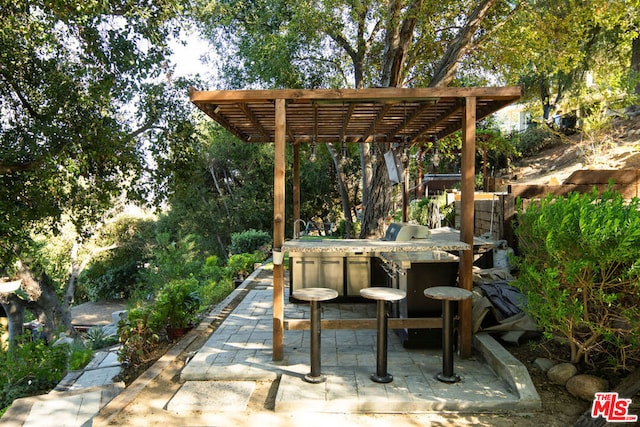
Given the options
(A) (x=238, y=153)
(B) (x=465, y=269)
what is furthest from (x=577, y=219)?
(A) (x=238, y=153)

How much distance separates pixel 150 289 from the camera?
15094 mm

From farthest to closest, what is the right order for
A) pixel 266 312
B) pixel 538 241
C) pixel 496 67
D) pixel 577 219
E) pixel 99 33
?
pixel 496 67, pixel 99 33, pixel 266 312, pixel 538 241, pixel 577 219

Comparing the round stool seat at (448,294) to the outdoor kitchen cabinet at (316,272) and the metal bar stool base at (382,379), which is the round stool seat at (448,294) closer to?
the metal bar stool base at (382,379)

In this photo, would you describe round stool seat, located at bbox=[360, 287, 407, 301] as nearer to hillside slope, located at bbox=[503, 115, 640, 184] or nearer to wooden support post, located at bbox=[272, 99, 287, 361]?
wooden support post, located at bbox=[272, 99, 287, 361]

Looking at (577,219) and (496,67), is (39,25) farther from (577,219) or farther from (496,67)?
(496,67)

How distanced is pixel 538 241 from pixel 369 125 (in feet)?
10.6

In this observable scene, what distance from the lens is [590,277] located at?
3.39 metres

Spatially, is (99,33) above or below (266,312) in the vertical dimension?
above

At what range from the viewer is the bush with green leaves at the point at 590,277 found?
3182 millimetres

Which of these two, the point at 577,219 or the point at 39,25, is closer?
the point at 577,219

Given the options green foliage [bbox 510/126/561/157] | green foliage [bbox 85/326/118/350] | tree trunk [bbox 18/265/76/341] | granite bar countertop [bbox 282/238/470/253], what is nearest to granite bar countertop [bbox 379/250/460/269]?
granite bar countertop [bbox 282/238/470/253]

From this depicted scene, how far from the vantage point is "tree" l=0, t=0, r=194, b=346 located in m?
6.65

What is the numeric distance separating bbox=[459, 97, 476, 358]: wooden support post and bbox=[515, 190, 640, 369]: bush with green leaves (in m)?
0.67

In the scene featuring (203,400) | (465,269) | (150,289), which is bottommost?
(150,289)
